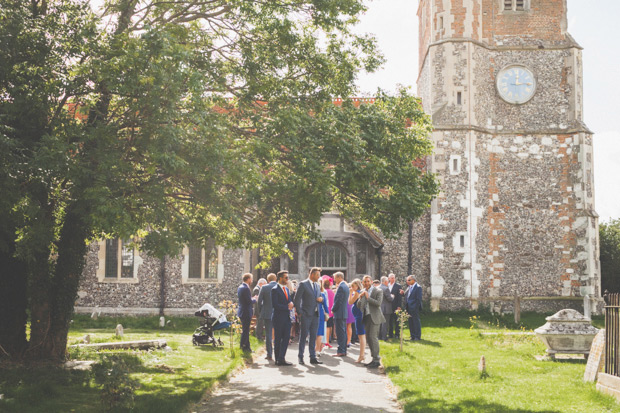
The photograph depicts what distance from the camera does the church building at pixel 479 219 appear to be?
87.0ft

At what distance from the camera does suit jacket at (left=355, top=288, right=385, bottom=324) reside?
1335 centimetres

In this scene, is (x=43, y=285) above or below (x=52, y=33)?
below

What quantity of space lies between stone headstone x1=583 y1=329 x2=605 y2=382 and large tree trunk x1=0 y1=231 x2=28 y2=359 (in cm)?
1035

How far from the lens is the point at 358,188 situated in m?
12.2

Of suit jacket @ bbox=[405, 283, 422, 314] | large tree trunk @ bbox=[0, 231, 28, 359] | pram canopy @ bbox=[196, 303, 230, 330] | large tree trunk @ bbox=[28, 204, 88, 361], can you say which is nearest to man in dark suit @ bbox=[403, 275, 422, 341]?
suit jacket @ bbox=[405, 283, 422, 314]

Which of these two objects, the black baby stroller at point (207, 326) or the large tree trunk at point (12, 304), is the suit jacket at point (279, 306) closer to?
the black baby stroller at point (207, 326)

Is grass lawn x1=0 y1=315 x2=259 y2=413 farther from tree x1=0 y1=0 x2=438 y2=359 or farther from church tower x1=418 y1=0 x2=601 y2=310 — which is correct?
church tower x1=418 y1=0 x2=601 y2=310

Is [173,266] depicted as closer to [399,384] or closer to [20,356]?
[20,356]

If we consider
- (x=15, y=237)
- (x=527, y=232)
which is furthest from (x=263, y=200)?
(x=527, y=232)

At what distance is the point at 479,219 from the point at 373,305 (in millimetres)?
14588

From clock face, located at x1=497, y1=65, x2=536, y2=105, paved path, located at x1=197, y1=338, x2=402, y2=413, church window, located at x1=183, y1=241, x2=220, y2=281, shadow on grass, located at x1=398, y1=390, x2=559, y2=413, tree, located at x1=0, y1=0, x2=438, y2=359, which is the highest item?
clock face, located at x1=497, y1=65, x2=536, y2=105

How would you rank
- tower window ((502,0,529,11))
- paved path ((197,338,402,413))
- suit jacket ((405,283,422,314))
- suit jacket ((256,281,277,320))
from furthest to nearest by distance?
tower window ((502,0,529,11)) → suit jacket ((405,283,422,314)) → suit jacket ((256,281,277,320)) → paved path ((197,338,402,413))

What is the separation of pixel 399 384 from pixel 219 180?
A: 4.49m

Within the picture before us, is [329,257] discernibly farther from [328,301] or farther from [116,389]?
[116,389]
